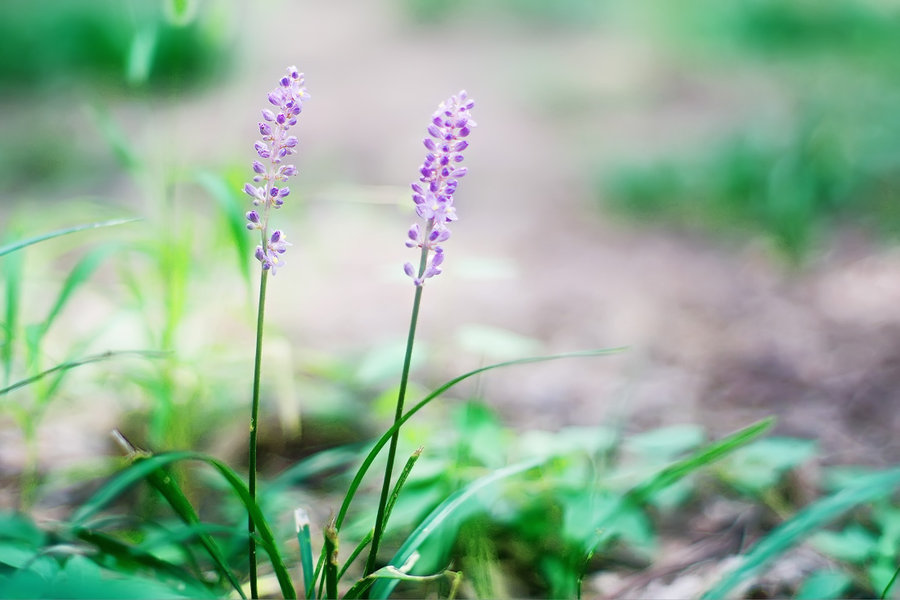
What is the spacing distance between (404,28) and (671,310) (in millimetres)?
5909

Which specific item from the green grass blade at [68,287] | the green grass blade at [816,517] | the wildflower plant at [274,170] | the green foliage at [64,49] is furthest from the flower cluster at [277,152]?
the green foliage at [64,49]

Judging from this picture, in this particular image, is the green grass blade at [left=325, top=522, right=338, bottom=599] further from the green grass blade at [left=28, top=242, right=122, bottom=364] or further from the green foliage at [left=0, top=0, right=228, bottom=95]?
the green foliage at [left=0, top=0, right=228, bottom=95]

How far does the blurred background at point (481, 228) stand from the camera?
1.32m

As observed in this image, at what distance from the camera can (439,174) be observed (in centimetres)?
67

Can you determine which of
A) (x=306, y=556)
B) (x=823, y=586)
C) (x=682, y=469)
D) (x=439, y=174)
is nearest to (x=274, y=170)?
(x=439, y=174)

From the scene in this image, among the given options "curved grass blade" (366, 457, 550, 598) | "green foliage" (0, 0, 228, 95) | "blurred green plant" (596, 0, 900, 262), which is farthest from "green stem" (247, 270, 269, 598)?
"green foliage" (0, 0, 228, 95)

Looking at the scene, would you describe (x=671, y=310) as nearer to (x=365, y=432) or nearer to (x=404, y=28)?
(x=365, y=432)

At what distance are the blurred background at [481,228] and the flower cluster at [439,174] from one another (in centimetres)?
41

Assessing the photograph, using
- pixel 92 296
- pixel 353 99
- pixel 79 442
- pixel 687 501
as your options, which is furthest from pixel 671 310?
pixel 353 99

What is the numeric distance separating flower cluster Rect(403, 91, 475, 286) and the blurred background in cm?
41

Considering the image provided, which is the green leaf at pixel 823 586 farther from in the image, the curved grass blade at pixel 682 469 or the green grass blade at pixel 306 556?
the green grass blade at pixel 306 556

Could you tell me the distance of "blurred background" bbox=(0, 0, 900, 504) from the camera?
1.32 meters

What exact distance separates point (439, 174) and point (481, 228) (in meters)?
2.45

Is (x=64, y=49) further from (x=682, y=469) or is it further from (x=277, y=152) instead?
(x=682, y=469)
